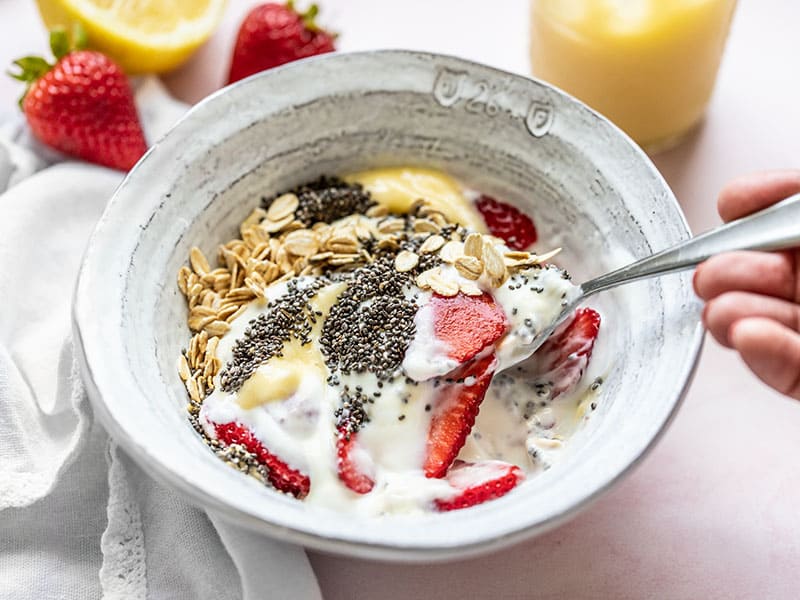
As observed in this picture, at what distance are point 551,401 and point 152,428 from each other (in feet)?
1.58

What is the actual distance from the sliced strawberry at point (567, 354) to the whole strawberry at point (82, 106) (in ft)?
2.44

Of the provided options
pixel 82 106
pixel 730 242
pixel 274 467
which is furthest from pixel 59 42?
pixel 730 242

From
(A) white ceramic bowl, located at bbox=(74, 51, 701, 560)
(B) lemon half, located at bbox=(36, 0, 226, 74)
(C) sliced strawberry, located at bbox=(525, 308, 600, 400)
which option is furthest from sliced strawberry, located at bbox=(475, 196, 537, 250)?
(B) lemon half, located at bbox=(36, 0, 226, 74)

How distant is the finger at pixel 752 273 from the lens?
100cm

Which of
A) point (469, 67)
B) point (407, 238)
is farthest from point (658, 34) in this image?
point (407, 238)

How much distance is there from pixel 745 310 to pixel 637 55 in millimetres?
618

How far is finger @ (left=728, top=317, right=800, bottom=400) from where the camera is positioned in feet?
3.08

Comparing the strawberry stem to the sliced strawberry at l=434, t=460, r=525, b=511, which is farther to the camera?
the strawberry stem

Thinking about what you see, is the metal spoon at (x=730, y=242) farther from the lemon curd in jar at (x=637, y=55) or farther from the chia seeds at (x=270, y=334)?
the lemon curd in jar at (x=637, y=55)

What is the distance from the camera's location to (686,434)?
1313mm

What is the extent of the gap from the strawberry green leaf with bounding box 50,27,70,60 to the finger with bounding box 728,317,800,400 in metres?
1.13

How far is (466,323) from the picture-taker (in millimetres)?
1131

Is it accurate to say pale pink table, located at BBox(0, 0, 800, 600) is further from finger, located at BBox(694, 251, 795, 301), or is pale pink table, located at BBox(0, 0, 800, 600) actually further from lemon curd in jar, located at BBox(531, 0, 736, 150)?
finger, located at BBox(694, 251, 795, 301)

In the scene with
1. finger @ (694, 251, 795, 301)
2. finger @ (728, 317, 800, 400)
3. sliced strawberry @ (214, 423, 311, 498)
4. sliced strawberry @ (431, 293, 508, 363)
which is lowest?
sliced strawberry @ (214, 423, 311, 498)
